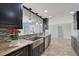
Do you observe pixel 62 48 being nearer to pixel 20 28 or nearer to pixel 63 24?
pixel 63 24

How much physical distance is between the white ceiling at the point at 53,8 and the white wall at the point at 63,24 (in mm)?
96

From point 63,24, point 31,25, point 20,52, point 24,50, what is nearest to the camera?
point 20,52

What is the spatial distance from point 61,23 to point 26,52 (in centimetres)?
93

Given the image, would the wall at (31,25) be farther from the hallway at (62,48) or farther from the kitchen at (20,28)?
the hallway at (62,48)

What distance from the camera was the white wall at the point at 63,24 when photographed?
239 centimetres

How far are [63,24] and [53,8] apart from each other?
40 cm

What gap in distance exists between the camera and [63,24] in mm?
2471

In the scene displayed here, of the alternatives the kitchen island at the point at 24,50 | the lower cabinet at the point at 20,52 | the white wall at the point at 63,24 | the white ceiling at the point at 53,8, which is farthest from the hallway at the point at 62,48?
the white ceiling at the point at 53,8

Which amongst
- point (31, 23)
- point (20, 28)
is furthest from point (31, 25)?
point (20, 28)

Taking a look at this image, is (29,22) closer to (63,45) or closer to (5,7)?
(5,7)

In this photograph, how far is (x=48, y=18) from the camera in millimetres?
2447

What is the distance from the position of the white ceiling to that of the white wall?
3.8 inches

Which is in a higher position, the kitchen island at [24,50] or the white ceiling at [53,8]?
the white ceiling at [53,8]

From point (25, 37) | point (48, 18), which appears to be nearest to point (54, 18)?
point (48, 18)
